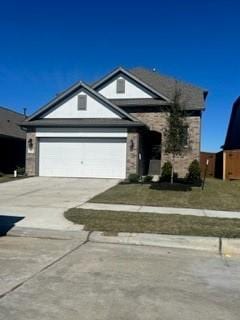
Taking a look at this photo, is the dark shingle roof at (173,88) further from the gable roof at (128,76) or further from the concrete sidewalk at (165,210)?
the concrete sidewalk at (165,210)

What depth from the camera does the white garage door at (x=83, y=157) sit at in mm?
24422

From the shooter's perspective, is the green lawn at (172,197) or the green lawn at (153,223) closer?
the green lawn at (153,223)

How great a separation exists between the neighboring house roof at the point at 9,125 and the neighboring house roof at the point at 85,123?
345cm

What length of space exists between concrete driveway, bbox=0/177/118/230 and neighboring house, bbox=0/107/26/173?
803 centimetres

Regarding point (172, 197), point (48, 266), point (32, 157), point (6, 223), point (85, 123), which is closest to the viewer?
point (48, 266)

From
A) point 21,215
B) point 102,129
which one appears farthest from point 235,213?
point 102,129

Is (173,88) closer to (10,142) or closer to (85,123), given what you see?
(85,123)

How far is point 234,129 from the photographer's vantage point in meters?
39.1

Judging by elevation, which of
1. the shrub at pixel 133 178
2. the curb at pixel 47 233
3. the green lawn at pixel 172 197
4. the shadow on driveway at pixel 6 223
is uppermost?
the shrub at pixel 133 178

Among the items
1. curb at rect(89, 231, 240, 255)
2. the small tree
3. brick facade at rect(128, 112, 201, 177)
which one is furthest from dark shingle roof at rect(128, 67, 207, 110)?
curb at rect(89, 231, 240, 255)

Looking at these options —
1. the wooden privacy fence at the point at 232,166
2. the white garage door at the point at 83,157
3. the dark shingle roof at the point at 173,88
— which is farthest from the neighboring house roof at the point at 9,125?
the wooden privacy fence at the point at 232,166

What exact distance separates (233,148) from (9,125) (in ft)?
63.1

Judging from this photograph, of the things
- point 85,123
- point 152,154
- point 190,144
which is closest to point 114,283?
point 85,123

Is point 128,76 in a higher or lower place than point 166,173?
higher
